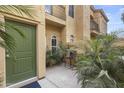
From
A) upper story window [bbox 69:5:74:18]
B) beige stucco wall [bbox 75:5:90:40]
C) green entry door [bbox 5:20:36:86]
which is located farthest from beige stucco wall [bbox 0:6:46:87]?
beige stucco wall [bbox 75:5:90:40]

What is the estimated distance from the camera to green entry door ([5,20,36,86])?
2287 mm

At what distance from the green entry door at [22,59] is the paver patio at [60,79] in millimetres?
326

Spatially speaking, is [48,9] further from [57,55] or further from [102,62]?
[102,62]

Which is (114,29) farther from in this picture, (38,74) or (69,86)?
(38,74)

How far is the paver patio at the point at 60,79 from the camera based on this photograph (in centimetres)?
219

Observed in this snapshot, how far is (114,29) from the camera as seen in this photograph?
2.13 meters

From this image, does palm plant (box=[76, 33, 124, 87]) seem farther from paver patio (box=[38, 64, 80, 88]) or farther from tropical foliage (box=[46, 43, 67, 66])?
tropical foliage (box=[46, 43, 67, 66])

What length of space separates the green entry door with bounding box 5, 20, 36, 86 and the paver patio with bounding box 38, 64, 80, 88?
1.07 feet

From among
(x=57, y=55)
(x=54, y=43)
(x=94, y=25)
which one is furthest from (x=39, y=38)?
(x=94, y=25)

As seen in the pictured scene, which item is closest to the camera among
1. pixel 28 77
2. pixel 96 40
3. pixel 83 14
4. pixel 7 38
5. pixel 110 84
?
pixel 7 38

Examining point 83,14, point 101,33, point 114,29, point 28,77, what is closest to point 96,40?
point 101,33

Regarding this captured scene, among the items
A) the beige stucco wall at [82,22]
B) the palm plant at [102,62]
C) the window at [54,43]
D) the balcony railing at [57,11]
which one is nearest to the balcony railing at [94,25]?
the beige stucco wall at [82,22]
